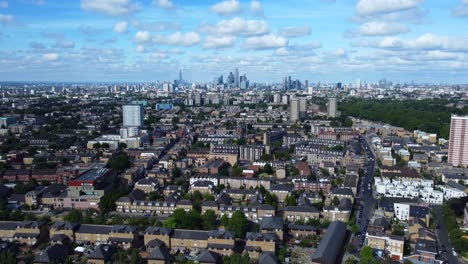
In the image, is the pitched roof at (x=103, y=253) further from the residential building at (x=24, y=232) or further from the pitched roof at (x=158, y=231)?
the residential building at (x=24, y=232)

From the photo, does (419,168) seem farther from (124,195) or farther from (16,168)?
(16,168)

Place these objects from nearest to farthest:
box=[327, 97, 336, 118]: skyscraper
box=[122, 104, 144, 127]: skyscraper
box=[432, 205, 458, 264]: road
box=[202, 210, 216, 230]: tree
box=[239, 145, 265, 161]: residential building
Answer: box=[432, 205, 458, 264]: road
box=[202, 210, 216, 230]: tree
box=[239, 145, 265, 161]: residential building
box=[122, 104, 144, 127]: skyscraper
box=[327, 97, 336, 118]: skyscraper

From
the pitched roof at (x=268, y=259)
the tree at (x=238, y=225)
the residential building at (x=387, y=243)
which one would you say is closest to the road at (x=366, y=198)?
the residential building at (x=387, y=243)

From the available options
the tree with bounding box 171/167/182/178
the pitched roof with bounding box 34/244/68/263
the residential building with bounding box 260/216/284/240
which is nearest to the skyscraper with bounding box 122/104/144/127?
the tree with bounding box 171/167/182/178

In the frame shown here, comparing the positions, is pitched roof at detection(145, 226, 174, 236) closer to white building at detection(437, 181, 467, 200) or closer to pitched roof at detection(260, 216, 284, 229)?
pitched roof at detection(260, 216, 284, 229)

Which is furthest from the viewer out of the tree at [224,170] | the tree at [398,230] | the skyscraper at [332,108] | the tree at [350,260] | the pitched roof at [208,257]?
the skyscraper at [332,108]

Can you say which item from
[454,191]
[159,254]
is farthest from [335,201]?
[159,254]

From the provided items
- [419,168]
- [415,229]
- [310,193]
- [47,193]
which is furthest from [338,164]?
[47,193]
